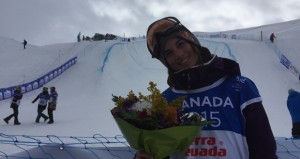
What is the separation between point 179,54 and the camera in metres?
2.24

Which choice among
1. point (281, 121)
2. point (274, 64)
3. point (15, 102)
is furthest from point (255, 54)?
point (15, 102)

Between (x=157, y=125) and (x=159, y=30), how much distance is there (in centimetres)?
66

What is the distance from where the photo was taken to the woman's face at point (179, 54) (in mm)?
2240

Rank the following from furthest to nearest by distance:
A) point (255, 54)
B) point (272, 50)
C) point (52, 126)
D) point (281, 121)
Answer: point (272, 50) < point (255, 54) < point (281, 121) < point (52, 126)

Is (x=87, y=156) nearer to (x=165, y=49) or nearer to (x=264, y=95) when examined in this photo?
(x=165, y=49)

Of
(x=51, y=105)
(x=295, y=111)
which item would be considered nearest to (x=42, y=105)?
(x=51, y=105)

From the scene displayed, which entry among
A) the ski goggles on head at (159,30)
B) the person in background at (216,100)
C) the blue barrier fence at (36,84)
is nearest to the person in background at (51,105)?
the blue barrier fence at (36,84)

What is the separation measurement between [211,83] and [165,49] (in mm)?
291

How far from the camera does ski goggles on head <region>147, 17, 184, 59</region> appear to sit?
2.32 metres

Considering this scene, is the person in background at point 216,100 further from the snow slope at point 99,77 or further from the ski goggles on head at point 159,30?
the snow slope at point 99,77

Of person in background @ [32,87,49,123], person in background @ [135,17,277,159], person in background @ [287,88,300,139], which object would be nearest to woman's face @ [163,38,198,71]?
person in background @ [135,17,277,159]

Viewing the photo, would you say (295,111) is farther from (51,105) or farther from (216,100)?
(51,105)

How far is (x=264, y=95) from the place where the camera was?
695 inches

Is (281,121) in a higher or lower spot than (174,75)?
lower
